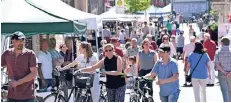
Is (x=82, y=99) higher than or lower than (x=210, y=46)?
lower

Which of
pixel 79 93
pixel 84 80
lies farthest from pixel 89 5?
pixel 84 80

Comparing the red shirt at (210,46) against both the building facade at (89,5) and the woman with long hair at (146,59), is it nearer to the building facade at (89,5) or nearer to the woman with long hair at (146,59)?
the woman with long hair at (146,59)

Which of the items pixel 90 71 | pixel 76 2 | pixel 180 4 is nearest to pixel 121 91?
pixel 90 71

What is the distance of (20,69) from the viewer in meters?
9.46

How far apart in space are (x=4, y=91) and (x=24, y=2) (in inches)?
103

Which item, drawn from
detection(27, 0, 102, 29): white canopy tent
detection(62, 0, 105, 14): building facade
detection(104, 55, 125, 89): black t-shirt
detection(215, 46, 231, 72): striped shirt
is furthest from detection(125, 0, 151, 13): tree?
detection(104, 55, 125, 89): black t-shirt

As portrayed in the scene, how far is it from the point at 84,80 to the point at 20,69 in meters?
3.24

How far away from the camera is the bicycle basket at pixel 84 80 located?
41.3 feet

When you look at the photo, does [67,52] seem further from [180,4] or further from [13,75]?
[180,4]

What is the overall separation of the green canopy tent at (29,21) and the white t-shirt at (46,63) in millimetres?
2287

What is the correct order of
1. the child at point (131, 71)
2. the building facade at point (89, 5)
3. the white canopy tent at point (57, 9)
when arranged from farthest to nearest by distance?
the building facade at point (89, 5) → the white canopy tent at point (57, 9) → the child at point (131, 71)

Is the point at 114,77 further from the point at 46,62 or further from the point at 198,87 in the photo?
the point at 46,62

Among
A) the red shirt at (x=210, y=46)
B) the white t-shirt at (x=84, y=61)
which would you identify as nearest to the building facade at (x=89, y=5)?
the red shirt at (x=210, y=46)

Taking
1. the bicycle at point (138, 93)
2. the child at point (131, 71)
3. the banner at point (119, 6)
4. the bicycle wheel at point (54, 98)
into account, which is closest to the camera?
the bicycle wheel at point (54, 98)
